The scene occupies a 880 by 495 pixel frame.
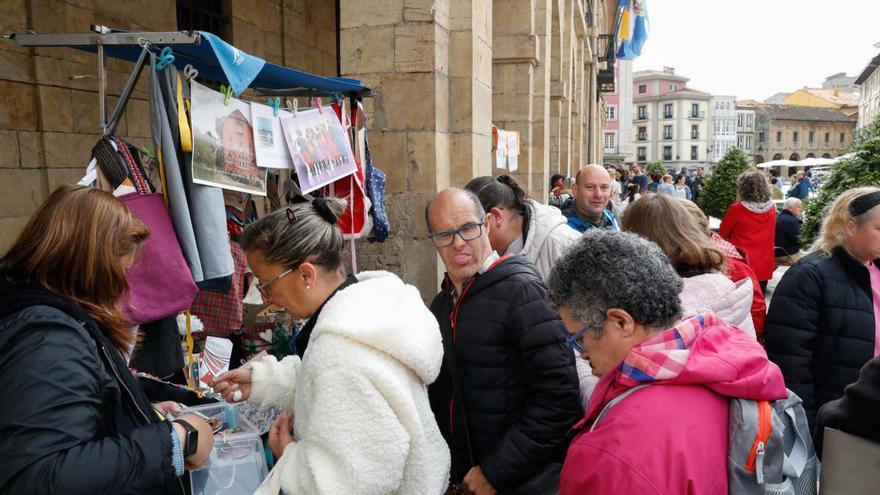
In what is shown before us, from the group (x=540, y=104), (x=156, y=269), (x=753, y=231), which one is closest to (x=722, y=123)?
(x=540, y=104)

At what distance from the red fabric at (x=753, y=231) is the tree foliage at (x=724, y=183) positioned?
9.79 metres

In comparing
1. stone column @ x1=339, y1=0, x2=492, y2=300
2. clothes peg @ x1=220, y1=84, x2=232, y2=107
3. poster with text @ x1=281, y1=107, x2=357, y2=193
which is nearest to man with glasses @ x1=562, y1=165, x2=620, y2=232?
stone column @ x1=339, y1=0, x2=492, y2=300

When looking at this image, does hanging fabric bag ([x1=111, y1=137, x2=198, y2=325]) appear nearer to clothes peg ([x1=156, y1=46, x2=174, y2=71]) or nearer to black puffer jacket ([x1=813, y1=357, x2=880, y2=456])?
clothes peg ([x1=156, y1=46, x2=174, y2=71])

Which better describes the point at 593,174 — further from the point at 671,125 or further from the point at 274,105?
the point at 671,125

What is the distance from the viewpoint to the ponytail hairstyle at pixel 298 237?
6.41 feet

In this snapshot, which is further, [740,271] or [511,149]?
[511,149]

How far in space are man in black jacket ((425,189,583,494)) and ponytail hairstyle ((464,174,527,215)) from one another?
1.05 m

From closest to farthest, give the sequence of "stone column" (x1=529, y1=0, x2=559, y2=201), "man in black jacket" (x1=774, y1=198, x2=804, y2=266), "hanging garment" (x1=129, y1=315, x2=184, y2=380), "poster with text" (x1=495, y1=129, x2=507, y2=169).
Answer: "hanging garment" (x1=129, y1=315, x2=184, y2=380) < "poster with text" (x1=495, y1=129, x2=507, y2=169) < "man in black jacket" (x1=774, y1=198, x2=804, y2=266) < "stone column" (x1=529, y1=0, x2=559, y2=201)

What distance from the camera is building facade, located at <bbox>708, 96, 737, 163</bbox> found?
9306 cm

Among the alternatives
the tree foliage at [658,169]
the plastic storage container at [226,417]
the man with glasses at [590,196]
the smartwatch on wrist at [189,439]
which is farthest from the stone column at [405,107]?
the tree foliage at [658,169]

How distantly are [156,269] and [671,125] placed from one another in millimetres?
98335

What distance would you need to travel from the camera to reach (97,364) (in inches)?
60.7

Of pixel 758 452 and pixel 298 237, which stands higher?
pixel 298 237

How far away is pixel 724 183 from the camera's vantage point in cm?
1628
